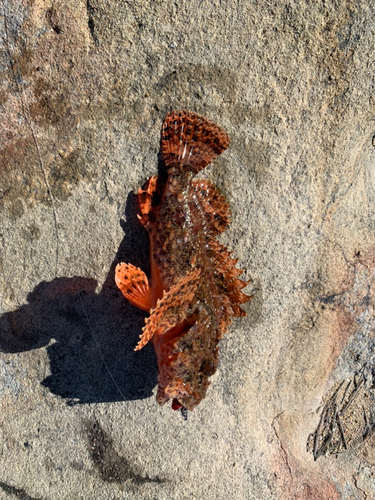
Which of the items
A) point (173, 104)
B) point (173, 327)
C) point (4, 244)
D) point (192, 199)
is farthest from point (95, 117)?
point (173, 327)

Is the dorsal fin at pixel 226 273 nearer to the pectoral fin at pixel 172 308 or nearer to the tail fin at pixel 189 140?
the pectoral fin at pixel 172 308

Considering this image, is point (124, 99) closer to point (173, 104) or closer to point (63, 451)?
point (173, 104)

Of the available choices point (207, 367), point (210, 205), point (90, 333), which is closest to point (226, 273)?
point (210, 205)

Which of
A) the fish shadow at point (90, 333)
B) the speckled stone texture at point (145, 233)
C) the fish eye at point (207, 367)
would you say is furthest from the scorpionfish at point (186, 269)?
the fish shadow at point (90, 333)

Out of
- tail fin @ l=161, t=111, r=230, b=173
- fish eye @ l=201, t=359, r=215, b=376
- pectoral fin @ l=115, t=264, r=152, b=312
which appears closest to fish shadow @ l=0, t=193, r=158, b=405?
pectoral fin @ l=115, t=264, r=152, b=312

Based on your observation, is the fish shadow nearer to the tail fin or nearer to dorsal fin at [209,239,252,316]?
the tail fin
